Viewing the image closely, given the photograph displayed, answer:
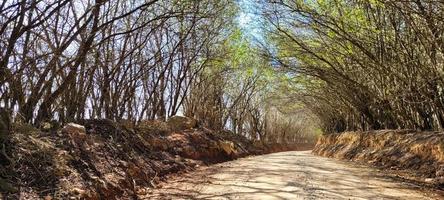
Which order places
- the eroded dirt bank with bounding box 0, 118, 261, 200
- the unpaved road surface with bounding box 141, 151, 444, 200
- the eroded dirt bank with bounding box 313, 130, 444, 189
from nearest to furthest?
the eroded dirt bank with bounding box 0, 118, 261, 200, the unpaved road surface with bounding box 141, 151, 444, 200, the eroded dirt bank with bounding box 313, 130, 444, 189

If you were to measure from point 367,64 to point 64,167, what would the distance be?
32.6 ft

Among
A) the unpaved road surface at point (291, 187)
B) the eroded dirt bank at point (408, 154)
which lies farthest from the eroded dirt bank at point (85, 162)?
the eroded dirt bank at point (408, 154)

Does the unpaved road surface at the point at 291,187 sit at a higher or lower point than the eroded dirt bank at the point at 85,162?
lower

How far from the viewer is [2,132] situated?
5785 mm

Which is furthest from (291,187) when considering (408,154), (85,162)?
(408,154)

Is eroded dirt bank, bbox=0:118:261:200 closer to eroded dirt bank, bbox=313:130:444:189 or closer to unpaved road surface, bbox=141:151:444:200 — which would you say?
unpaved road surface, bbox=141:151:444:200

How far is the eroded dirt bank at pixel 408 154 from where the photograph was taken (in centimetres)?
920

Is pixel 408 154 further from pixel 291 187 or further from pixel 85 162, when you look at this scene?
pixel 85 162

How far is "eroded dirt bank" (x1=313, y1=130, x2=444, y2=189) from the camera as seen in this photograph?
920cm

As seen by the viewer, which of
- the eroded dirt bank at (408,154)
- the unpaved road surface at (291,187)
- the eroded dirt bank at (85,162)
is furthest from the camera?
the eroded dirt bank at (408,154)

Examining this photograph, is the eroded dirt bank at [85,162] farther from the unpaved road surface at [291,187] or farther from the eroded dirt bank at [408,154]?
the eroded dirt bank at [408,154]

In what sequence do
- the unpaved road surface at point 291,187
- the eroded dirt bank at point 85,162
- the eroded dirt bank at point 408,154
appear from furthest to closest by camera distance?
1. the eroded dirt bank at point 408,154
2. the unpaved road surface at point 291,187
3. the eroded dirt bank at point 85,162

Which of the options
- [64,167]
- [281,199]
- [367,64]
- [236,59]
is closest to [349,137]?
[236,59]

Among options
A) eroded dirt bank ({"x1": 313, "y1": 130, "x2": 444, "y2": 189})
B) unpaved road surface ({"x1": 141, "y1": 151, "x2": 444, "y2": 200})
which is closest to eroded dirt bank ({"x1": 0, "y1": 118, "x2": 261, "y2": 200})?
unpaved road surface ({"x1": 141, "y1": 151, "x2": 444, "y2": 200})
